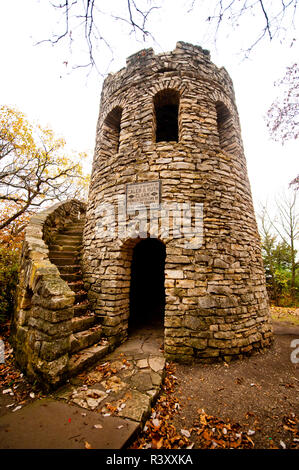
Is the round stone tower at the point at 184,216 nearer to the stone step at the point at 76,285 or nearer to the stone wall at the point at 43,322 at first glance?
the stone step at the point at 76,285

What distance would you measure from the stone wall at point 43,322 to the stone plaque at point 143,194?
2.02m

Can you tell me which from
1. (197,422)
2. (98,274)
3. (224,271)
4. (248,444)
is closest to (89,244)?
(98,274)

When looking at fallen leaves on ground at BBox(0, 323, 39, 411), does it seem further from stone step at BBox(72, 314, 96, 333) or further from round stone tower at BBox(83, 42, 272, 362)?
round stone tower at BBox(83, 42, 272, 362)

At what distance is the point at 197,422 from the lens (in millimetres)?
2123

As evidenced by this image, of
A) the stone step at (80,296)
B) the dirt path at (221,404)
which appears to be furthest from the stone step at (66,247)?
the dirt path at (221,404)

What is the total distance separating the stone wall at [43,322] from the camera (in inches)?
95.8

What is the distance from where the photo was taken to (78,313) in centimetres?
370

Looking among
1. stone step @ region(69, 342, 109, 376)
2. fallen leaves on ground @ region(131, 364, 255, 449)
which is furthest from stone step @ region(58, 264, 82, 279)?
fallen leaves on ground @ region(131, 364, 255, 449)

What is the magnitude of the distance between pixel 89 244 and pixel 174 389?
11.0 ft

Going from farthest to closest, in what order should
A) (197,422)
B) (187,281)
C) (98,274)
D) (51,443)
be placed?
(98,274)
(187,281)
(197,422)
(51,443)

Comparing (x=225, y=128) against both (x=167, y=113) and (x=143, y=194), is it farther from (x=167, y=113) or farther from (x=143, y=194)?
(x=143, y=194)

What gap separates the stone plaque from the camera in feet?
12.5

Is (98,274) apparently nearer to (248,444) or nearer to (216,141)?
(248,444)

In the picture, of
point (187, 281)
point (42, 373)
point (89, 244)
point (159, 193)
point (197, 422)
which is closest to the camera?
point (197, 422)
